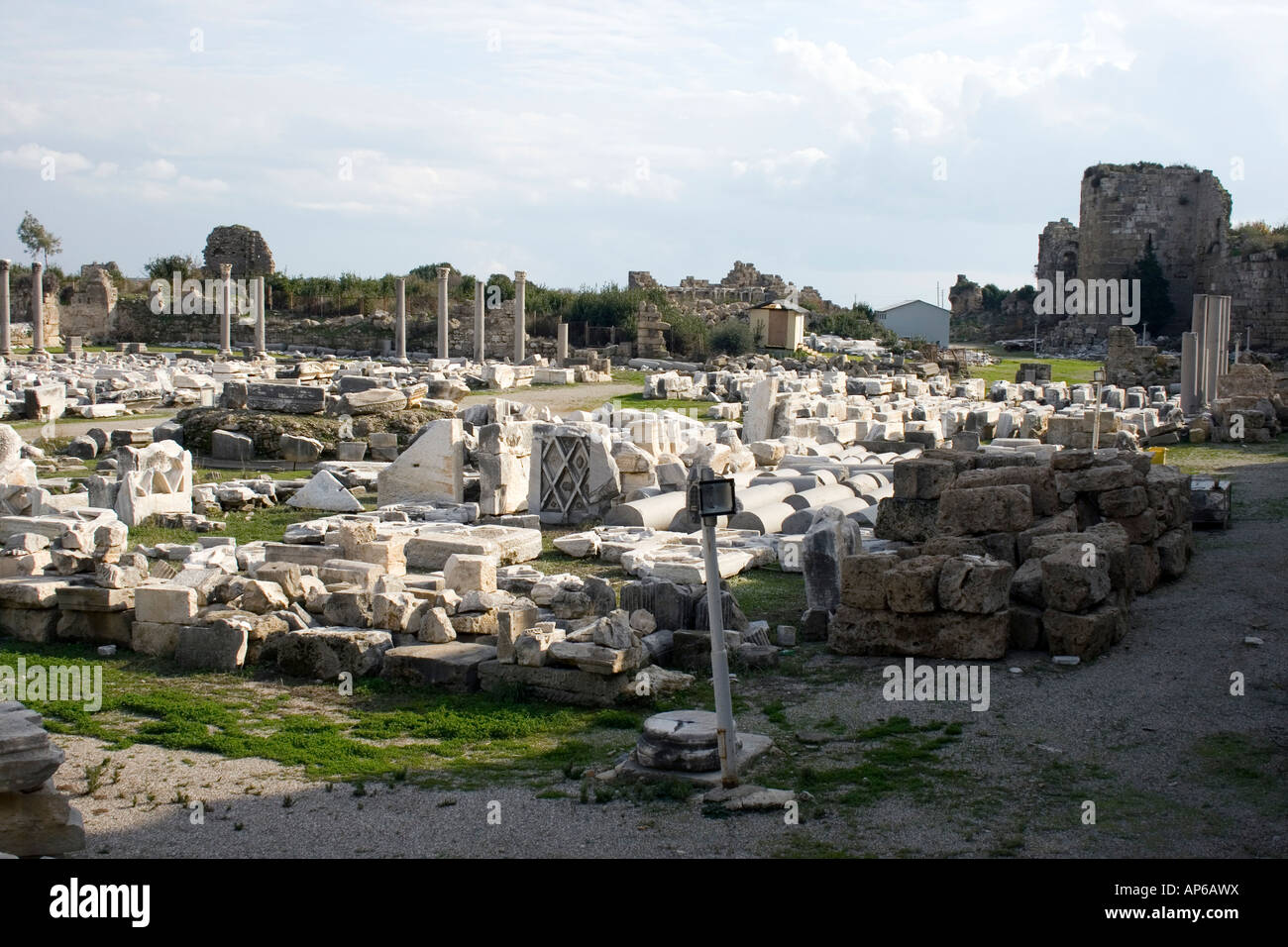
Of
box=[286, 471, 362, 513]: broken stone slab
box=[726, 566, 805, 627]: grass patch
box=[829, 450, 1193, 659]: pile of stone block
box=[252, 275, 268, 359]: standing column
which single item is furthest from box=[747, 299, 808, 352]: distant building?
box=[726, 566, 805, 627]: grass patch

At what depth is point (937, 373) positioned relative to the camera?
35562 mm

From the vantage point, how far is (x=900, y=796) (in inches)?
245

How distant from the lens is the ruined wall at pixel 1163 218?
47.2 m

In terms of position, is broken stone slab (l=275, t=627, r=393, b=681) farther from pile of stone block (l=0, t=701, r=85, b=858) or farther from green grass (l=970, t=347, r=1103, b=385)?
green grass (l=970, t=347, r=1103, b=385)

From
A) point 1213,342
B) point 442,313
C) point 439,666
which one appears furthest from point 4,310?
point 439,666

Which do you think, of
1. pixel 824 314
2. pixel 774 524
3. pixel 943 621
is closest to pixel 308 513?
pixel 774 524

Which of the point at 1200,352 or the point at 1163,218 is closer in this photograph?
the point at 1200,352

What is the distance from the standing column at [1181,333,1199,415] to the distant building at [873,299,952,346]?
83.8 feet

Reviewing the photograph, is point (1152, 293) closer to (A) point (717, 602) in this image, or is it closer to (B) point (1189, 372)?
(B) point (1189, 372)

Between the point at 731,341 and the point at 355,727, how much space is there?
35.4m

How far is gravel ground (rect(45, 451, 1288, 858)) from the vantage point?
5594 mm

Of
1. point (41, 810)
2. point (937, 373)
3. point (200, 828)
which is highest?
point (937, 373)
